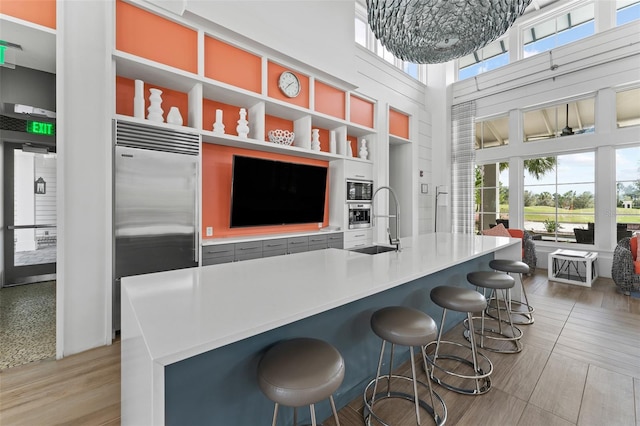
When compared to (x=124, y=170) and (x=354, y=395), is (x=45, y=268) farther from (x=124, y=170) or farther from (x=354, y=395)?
(x=354, y=395)

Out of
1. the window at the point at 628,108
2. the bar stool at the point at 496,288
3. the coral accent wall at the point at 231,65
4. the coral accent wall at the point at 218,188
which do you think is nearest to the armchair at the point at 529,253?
the window at the point at 628,108

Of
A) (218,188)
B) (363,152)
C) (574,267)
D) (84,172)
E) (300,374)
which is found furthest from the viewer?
(363,152)

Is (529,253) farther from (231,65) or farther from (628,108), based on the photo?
(231,65)

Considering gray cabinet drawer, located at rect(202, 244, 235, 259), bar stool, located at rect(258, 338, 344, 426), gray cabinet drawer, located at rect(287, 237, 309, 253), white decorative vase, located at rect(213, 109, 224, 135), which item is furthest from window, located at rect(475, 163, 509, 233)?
bar stool, located at rect(258, 338, 344, 426)

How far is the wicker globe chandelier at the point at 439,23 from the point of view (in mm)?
1767

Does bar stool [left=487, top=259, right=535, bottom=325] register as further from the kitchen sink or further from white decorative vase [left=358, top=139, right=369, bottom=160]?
white decorative vase [left=358, top=139, right=369, bottom=160]

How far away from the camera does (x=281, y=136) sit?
376 centimetres

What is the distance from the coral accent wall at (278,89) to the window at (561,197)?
4.68 m

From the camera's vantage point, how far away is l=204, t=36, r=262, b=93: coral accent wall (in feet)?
10.0

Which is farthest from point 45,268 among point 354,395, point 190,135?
point 354,395

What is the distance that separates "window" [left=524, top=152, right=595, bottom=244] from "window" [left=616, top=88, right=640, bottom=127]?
62 cm

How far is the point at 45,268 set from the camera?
4.15 meters

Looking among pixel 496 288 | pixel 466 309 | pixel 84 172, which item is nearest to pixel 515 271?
pixel 496 288

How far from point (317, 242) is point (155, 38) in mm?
2922
